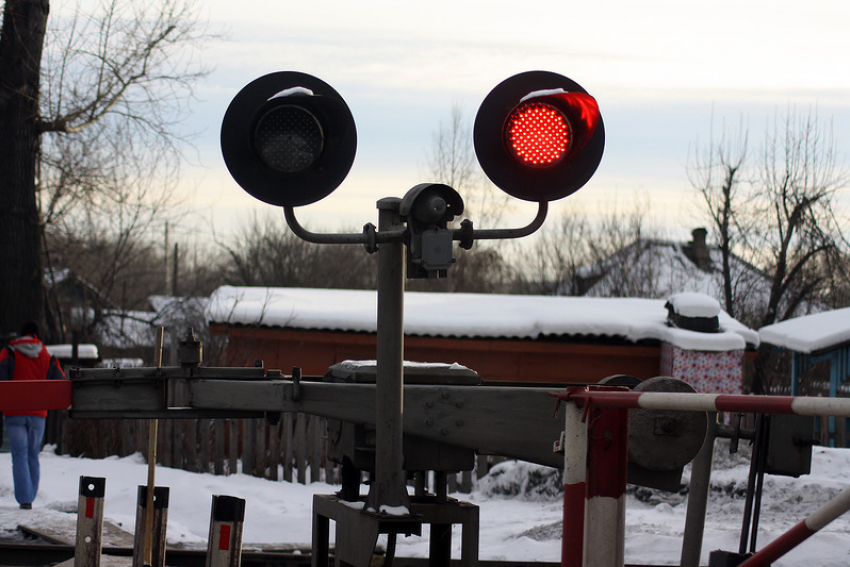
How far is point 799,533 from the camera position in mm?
2725

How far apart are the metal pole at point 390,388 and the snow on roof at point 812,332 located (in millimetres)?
14834

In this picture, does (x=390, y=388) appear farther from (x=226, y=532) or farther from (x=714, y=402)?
(x=714, y=402)

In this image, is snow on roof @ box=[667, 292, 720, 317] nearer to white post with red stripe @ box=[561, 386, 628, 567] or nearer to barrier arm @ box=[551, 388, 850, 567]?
barrier arm @ box=[551, 388, 850, 567]

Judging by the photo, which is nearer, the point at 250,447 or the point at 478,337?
the point at 250,447

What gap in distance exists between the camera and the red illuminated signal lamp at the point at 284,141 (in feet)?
11.3

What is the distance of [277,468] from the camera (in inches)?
453

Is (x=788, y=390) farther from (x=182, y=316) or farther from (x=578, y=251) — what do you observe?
(x=578, y=251)

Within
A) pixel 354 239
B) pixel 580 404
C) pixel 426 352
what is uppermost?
pixel 354 239

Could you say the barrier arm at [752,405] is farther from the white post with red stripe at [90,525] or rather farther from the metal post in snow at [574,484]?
the white post with red stripe at [90,525]

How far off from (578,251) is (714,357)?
960 inches

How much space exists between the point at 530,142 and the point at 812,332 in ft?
50.8

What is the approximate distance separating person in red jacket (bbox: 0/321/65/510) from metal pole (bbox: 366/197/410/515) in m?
6.73

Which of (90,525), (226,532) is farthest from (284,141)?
(90,525)

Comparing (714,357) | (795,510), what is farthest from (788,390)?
(795,510)
